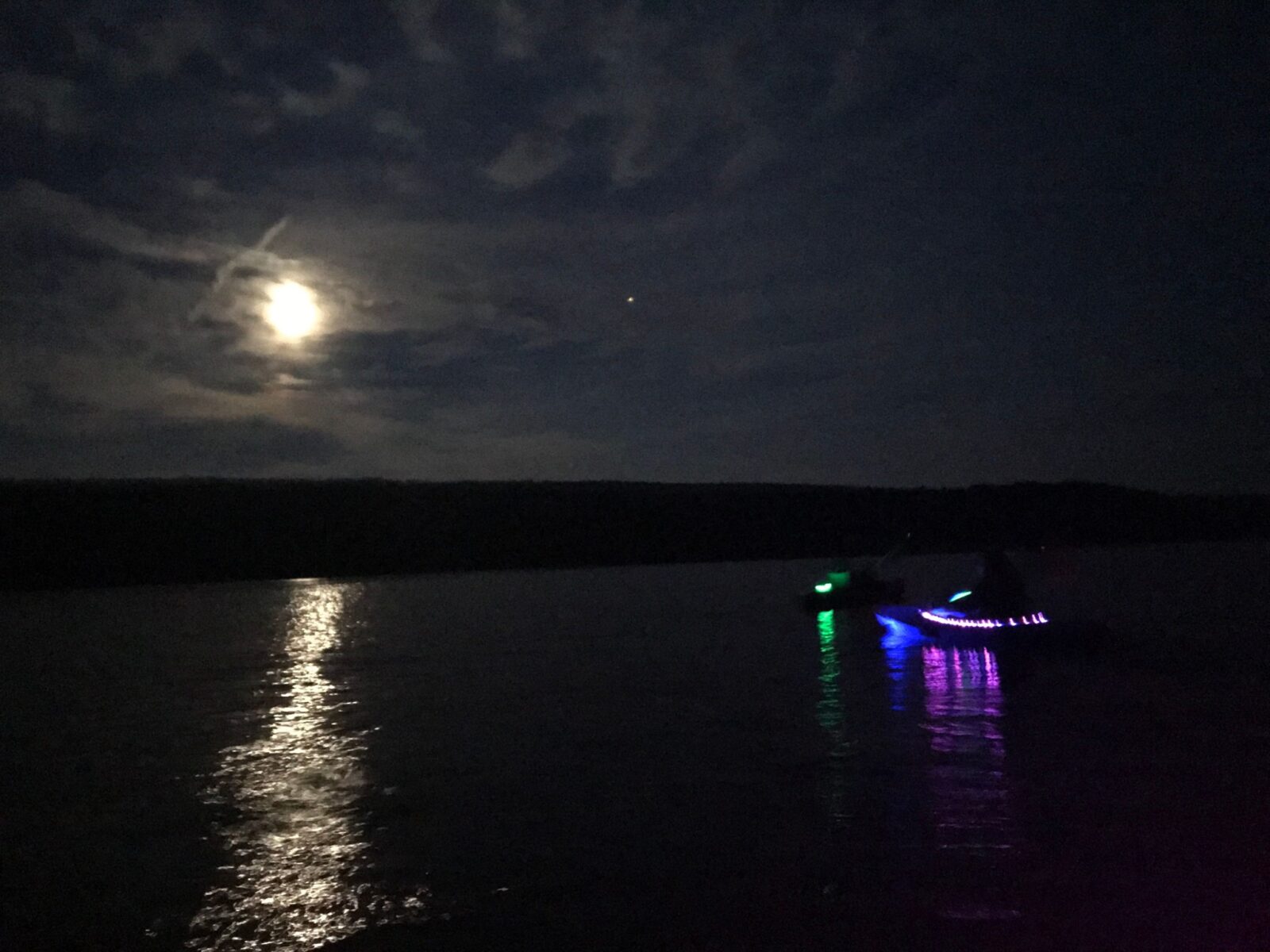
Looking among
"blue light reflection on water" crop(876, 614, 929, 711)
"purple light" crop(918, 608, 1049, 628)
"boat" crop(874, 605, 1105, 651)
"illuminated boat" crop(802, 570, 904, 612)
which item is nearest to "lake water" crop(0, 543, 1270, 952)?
"blue light reflection on water" crop(876, 614, 929, 711)

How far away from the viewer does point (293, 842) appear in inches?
392

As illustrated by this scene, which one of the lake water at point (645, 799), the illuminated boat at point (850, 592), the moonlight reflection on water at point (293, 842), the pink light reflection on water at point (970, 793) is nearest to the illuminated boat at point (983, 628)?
the lake water at point (645, 799)

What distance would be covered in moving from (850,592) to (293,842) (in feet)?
91.5

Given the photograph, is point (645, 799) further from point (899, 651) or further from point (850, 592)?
point (850, 592)

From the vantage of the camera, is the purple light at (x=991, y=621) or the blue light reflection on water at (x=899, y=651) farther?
the purple light at (x=991, y=621)

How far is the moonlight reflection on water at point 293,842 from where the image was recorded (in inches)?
308

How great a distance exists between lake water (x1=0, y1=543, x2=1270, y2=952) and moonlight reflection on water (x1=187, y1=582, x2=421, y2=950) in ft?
0.14

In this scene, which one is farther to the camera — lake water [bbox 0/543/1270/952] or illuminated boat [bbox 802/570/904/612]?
illuminated boat [bbox 802/570/904/612]

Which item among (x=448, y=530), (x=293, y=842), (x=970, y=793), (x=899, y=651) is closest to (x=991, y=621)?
(x=899, y=651)

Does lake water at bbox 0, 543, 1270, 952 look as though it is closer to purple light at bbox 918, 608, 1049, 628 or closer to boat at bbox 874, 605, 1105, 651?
boat at bbox 874, 605, 1105, 651

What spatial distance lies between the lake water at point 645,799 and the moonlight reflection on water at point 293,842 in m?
0.04

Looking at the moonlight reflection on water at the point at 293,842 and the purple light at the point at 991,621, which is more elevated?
the purple light at the point at 991,621

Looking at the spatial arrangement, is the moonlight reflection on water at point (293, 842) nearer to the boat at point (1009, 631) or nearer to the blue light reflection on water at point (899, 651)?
the blue light reflection on water at point (899, 651)

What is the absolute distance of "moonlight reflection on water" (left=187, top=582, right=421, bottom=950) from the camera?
25.7 feet
